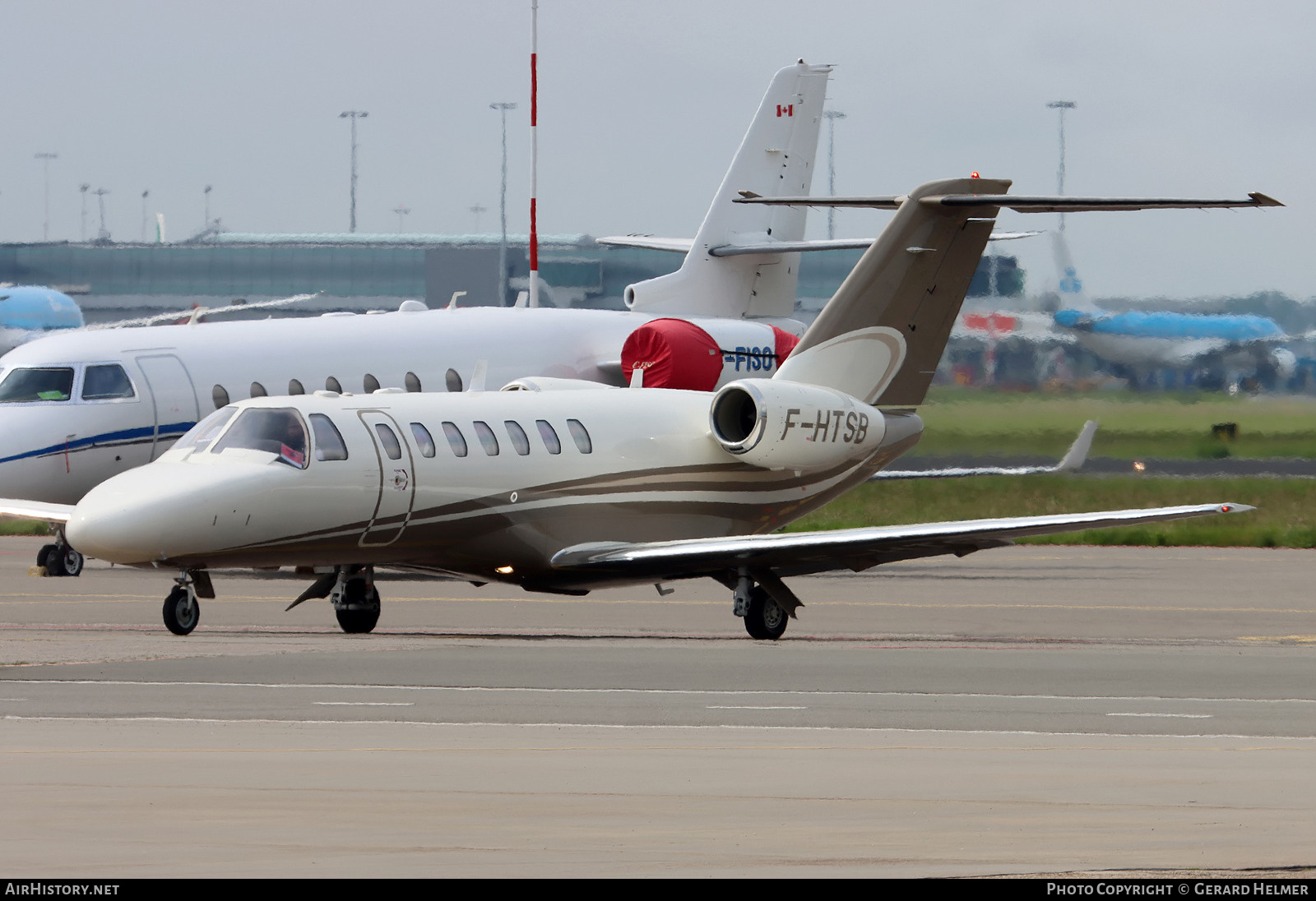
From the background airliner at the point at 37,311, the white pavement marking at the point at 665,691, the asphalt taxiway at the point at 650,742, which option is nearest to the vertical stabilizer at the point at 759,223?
the asphalt taxiway at the point at 650,742

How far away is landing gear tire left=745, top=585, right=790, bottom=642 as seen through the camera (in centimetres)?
2339

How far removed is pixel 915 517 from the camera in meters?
43.4

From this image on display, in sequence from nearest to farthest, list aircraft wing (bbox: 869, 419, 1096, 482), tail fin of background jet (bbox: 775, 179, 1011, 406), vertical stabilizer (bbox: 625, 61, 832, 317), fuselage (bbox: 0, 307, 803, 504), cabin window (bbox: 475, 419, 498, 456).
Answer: cabin window (bbox: 475, 419, 498, 456)
tail fin of background jet (bbox: 775, 179, 1011, 406)
aircraft wing (bbox: 869, 419, 1096, 482)
fuselage (bbox: 0, 307, 803, 504)
vertical stabilizer (bbox: 625, 61, 832, 317)

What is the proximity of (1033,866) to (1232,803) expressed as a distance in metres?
2.35

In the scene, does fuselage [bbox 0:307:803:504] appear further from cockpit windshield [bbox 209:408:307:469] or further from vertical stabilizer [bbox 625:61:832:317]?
vertical stabilizer [bbox 625:61:832:317]

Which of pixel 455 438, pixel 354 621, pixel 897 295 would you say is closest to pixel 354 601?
pixel 354 621

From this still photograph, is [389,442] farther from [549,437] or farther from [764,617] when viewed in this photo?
[764,617]

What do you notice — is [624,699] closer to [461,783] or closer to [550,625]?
[461,783]

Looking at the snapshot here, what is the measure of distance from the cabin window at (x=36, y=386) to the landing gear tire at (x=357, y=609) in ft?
26.3

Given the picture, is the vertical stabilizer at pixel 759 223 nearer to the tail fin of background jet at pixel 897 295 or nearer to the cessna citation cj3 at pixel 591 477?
the cessna citation cj3 at pixel 591 477

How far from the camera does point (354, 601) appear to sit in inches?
921

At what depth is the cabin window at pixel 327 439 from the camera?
22.4 metres

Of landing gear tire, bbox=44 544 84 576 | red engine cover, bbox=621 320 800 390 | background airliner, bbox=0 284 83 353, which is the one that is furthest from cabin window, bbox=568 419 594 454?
background airliner, bbox=0 284 83 353

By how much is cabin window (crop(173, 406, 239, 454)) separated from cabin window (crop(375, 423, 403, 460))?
58.0 inches
